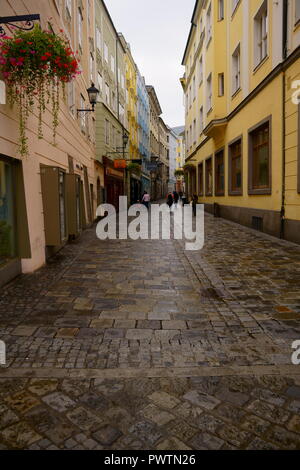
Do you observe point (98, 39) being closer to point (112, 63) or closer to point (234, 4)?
point (112, 63)

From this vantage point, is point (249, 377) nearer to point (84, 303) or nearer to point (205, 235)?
point (84, 303)

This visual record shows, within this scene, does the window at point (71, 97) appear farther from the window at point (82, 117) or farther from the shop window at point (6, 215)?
the shop window at point (6, 215)

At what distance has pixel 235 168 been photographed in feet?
56.9

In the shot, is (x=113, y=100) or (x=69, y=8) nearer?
(x=69, y=8)

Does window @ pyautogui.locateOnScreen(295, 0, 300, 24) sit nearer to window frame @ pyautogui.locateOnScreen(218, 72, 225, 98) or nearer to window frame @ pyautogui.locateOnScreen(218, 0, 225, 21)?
window frame @ pyautogui.locateOnScreen(218, 72, 225, 98)

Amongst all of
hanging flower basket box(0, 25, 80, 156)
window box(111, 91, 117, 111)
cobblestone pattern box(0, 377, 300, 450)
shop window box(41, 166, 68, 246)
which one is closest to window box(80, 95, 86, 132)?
shop window box(41, 166, 68, 246)

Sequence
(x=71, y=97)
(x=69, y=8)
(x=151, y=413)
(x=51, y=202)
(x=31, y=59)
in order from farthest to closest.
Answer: (x=69, y=8) < (x=71, y=97) < (x=51, y=202) < (x=31, y=59) < (x=151, y=413)

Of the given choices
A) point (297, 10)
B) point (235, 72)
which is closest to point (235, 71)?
point (235, 72)

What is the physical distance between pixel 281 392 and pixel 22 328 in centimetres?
285

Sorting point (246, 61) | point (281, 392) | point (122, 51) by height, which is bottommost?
point (281, 392)

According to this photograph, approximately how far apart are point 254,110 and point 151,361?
1225 centimetres

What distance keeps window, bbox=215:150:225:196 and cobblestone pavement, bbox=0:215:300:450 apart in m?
13.7
